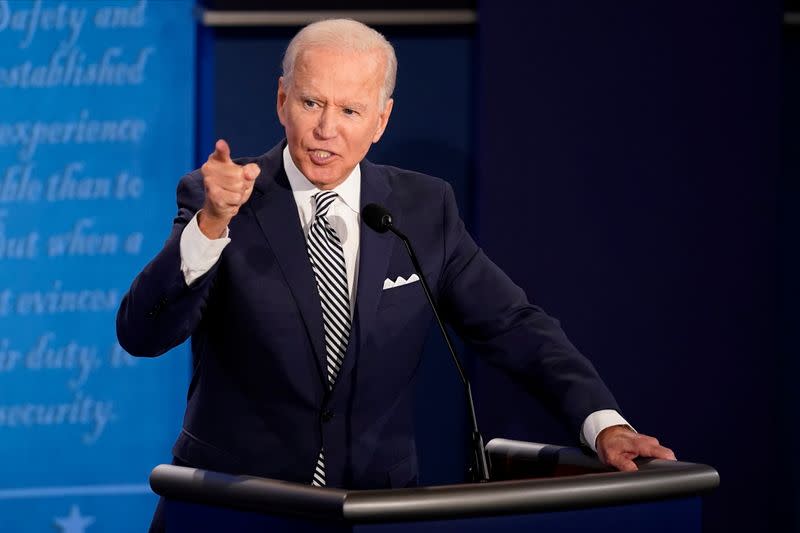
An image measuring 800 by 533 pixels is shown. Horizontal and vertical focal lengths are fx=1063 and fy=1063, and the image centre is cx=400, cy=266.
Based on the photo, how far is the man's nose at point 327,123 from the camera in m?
1.84

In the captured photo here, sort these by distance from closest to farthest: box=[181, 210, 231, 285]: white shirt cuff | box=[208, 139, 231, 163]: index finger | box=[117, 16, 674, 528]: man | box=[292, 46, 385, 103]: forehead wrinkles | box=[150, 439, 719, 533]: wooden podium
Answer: box=[150, 439, 719, 533]: wooden podium < box=[208, 139, 231, 163]: index finger < box=[181, 210, 231, 285]: white shirt cuff < box=[117, 16, 674, 528]: man < box=[292, 46, 385, 103]: forehead wrinkles

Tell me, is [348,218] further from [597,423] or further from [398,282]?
[597,423]

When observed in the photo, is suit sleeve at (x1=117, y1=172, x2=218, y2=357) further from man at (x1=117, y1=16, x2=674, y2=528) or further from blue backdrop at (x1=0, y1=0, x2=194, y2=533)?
blue backdrop at (x1=0, y1=0, x2=194, y2=533)

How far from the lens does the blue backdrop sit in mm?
3244

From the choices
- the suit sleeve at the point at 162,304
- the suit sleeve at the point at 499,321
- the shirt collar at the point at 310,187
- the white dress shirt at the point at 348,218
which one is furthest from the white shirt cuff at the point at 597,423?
the suit sleeve at the point at 162,304

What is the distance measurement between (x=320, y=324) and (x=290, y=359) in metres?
0.08

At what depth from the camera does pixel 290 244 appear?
1.79 m

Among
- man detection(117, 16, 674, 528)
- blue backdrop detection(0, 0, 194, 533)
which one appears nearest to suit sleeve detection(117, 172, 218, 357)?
man detection(117, 16, 674, 528)

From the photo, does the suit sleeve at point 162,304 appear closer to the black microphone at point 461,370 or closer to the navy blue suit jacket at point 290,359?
the navy blue suit jacket at point 290,359

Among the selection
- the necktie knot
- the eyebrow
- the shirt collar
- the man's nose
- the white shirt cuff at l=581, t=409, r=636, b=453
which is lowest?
the white shirt cuff at l=581, t=409, r=636, b=453

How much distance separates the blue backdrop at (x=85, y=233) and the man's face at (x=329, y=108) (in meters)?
1.46

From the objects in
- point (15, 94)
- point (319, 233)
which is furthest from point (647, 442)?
point (15, 94)

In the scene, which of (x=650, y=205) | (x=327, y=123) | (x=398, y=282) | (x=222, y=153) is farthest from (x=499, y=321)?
(x=650, y=205)

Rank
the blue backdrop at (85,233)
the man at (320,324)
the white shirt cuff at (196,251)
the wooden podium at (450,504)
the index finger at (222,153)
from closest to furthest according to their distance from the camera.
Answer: the wooden podium at (450,504)
the index finger at (222,153)
the white shirt cuff at (196,251)
the man at (320,324)
the blue backdrop at (85,233)
